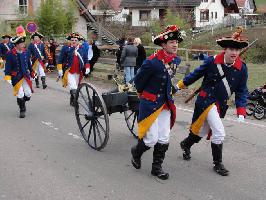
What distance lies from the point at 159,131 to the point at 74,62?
4.86m

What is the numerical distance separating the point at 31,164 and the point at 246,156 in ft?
10.2

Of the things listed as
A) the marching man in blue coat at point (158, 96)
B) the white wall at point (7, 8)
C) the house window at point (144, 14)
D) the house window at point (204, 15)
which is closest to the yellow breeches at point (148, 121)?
the marching man in blue coat at point (158, 96)

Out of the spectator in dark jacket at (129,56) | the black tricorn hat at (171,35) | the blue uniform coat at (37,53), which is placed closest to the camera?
the black tricorn hat at (171,35)

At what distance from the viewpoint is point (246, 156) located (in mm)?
6660

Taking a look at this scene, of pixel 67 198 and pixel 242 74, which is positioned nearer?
pixel 67 198

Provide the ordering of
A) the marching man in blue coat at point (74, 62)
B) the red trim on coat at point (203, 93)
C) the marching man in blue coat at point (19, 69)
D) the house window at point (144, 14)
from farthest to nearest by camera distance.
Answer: the house window at point (144, 14) → the marching man in blue coat at point (74, 62) → the marching man in blue coat at point (19, 69) → the red trim on coat at point (203, 93)

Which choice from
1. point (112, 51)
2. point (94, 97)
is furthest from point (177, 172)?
point (112, 51)

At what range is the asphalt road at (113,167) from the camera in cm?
528

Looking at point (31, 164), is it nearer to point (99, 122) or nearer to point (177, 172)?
point (99, 122)

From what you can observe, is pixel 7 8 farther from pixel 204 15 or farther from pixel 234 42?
pixel 234 42

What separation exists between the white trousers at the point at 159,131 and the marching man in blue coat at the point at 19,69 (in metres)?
4.70

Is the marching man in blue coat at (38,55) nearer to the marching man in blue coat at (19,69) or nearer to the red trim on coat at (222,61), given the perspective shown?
the marching man in blue coat at (19,69)

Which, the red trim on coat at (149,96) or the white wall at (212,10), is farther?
the white wall at (212,10)

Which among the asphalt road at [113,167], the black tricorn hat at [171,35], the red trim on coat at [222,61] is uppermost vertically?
the black tricorn hat at [171,35]
